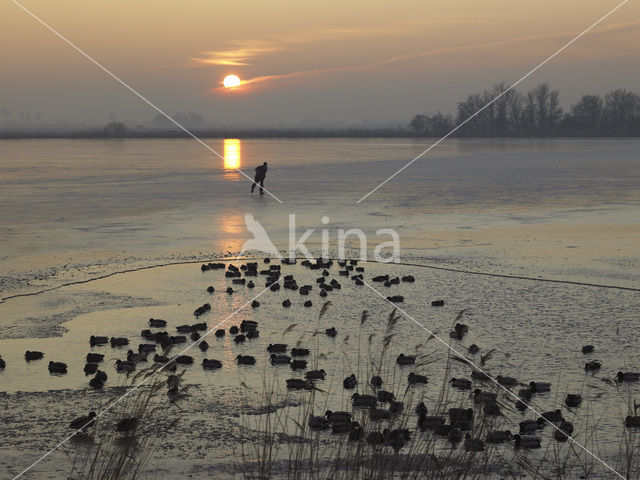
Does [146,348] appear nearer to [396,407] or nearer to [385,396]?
[385,396]

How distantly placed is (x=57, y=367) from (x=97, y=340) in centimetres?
110

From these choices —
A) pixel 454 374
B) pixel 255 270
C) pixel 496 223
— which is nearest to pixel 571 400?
pixel 454 374

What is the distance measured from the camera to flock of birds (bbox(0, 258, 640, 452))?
6598 mm

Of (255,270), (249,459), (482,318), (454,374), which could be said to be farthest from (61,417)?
(255,270)

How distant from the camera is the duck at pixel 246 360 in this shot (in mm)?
8977

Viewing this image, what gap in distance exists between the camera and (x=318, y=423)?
6.99m

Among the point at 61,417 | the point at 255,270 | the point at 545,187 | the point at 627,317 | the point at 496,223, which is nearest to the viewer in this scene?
the point at 61,417

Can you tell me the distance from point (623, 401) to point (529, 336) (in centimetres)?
249

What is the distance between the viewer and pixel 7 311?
38.2ft

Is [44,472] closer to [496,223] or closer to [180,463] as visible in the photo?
[180,463]

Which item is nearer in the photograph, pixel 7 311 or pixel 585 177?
pixel 7 311

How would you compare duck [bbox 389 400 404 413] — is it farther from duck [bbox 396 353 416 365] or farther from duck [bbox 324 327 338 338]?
duck [bbox 324 327 338 338]

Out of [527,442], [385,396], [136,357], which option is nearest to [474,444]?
[527,442]

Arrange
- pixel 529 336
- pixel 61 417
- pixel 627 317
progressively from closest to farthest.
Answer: pixel 61 417
pixel 529 336
pixel 627 317
